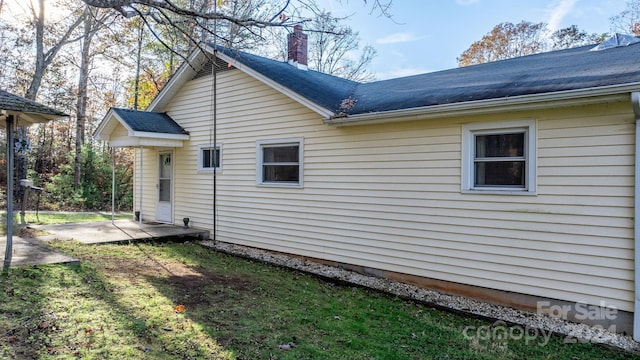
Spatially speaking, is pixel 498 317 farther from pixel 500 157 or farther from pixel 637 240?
pixel 500 157

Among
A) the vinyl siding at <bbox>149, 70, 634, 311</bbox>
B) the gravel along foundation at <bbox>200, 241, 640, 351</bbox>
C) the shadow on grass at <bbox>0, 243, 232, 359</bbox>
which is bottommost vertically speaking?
the gravel along foundation at <bbox>200, 241, 640, 351</bbox>

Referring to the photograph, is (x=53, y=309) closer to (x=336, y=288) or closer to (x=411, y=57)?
(x=336, y=288)

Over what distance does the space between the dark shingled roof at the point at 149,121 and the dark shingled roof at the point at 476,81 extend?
2.44 m

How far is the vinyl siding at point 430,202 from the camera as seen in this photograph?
4.53m

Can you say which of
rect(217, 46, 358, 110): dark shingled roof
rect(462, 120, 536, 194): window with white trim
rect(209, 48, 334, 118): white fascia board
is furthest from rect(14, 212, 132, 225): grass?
rect(462, 120, 536, 194): window with white trim

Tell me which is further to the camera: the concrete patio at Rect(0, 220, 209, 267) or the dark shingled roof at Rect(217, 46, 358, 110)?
the dark shingled roof at Rect(217, 46, 358, 110)

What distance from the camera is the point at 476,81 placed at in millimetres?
6156

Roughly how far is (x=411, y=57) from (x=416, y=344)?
21026mm

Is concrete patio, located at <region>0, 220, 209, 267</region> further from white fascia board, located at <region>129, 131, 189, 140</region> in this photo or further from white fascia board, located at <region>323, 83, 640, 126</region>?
white fascia board, located at <region>323, 83, 640, 126</region>

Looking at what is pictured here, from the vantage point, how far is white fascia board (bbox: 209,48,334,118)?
269 inches

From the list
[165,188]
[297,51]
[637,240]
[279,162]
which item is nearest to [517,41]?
[297,51]

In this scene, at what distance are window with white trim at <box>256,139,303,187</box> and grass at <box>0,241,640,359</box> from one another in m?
2.41

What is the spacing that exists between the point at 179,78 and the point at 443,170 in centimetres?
717

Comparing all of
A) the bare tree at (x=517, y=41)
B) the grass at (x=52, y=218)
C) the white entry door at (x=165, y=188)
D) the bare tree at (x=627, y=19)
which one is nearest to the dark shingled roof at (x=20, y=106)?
the white entry door at (x=165, y=188)
